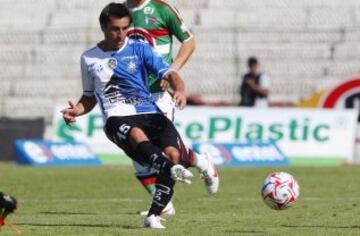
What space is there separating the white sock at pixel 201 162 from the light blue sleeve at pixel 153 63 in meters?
1.21

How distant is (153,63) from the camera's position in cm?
1056

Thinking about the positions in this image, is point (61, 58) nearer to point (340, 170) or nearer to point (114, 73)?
point (340, 170)

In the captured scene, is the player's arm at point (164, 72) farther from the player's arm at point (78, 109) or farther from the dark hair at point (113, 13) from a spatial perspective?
the player's arm at point (78, 109)

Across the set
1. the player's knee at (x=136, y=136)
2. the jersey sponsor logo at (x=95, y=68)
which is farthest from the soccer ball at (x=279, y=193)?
the jersey sponsor logo at (x=95, y=68)

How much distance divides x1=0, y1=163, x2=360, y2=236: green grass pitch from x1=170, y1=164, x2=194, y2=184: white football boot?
0.45 m

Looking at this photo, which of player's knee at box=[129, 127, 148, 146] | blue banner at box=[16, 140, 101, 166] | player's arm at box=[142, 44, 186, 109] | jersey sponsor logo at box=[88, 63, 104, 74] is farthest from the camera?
blue banner at box=[16, 140, 101, 166]

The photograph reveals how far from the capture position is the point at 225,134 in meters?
23.8

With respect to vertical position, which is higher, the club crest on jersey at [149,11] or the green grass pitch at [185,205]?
the club crest on jersey at [149,11]

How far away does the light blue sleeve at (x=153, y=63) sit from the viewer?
10500 mm

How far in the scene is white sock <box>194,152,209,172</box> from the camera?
11.4 meters

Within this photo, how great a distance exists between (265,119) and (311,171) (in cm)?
334

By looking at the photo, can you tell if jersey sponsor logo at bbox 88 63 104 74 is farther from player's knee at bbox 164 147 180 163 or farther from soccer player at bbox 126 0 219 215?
soccer player at bbox 126 0 219 215

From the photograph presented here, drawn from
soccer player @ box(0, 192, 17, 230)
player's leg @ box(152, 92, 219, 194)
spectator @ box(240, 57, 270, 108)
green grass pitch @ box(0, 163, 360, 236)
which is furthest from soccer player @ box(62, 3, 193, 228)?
spectator @ box(240, 57, 270, 108)

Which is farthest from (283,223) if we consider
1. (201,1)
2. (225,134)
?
(201,1)
